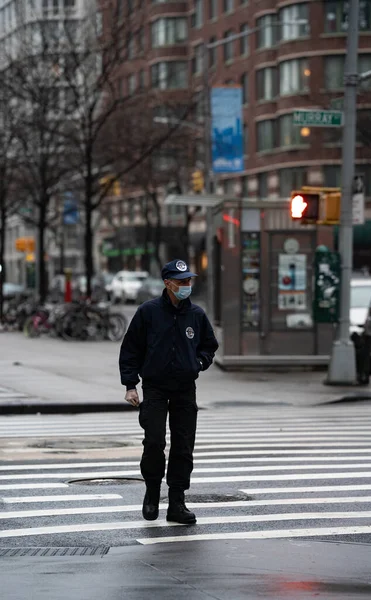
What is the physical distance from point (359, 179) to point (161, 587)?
16.5 metres

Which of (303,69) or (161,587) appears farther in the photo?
(303,69)

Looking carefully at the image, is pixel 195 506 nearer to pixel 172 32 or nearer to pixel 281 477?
pixel 281 477

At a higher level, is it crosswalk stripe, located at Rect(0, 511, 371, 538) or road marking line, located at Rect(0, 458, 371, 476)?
crosswalk stripe, located at Rect(0, 511, 371, 538)

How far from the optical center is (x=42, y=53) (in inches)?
1635

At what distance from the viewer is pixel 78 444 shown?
1416cm

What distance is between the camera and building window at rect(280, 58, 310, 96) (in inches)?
2790

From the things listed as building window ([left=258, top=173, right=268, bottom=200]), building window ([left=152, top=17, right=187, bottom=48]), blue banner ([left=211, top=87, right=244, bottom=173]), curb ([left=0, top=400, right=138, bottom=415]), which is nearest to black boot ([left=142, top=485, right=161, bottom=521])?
curb ([left=0, top=400, right=138, bottom=415])

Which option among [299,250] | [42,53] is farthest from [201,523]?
[42,53]

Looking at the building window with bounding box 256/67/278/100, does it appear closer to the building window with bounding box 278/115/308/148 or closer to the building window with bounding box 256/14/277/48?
the building window with bounding box 256/14/277/48

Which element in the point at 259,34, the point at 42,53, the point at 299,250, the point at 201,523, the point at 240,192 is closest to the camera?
the point at 201,523

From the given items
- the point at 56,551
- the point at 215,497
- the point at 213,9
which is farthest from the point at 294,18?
the point at 56,551

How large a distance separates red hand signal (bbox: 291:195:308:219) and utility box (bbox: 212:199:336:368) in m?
3.41

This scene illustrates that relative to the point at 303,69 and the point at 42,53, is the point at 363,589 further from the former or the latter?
the point at 303,69

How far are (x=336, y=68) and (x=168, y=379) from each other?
206ft
